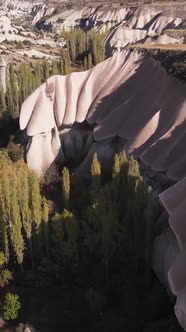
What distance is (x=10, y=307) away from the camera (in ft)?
77.1

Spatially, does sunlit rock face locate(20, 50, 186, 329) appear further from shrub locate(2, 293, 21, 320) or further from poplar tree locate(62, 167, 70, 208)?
shrub locate(2, 293, 21, 320)

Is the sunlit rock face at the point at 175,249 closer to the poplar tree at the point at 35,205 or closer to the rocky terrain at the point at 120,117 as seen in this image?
the rocky terrain at the point at 120,117

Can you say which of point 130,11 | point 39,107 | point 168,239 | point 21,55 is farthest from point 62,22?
point 168,239

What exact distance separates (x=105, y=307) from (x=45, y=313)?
3414 mm

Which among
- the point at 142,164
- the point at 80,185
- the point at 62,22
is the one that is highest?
the point at 142,164

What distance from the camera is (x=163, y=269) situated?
24.1m

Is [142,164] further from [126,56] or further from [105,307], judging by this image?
[126,56]

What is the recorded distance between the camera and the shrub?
2342 cm

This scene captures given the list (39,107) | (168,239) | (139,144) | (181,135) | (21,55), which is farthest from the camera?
(21,55)

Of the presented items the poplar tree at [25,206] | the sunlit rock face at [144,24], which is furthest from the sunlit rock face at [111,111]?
the sunlit rock face at [144,24]

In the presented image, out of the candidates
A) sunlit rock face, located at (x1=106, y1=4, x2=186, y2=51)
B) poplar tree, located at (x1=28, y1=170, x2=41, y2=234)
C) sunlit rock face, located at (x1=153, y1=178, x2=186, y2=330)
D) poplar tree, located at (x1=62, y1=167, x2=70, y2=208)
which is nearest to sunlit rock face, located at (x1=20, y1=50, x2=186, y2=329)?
sunlit rock face, located at (x1=153, y1=178, x2=186, y2=330)

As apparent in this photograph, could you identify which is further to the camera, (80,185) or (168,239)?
(80,185)

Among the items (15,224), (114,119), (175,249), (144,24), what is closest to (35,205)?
(15,224)

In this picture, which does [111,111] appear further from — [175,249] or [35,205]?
[175,249]
